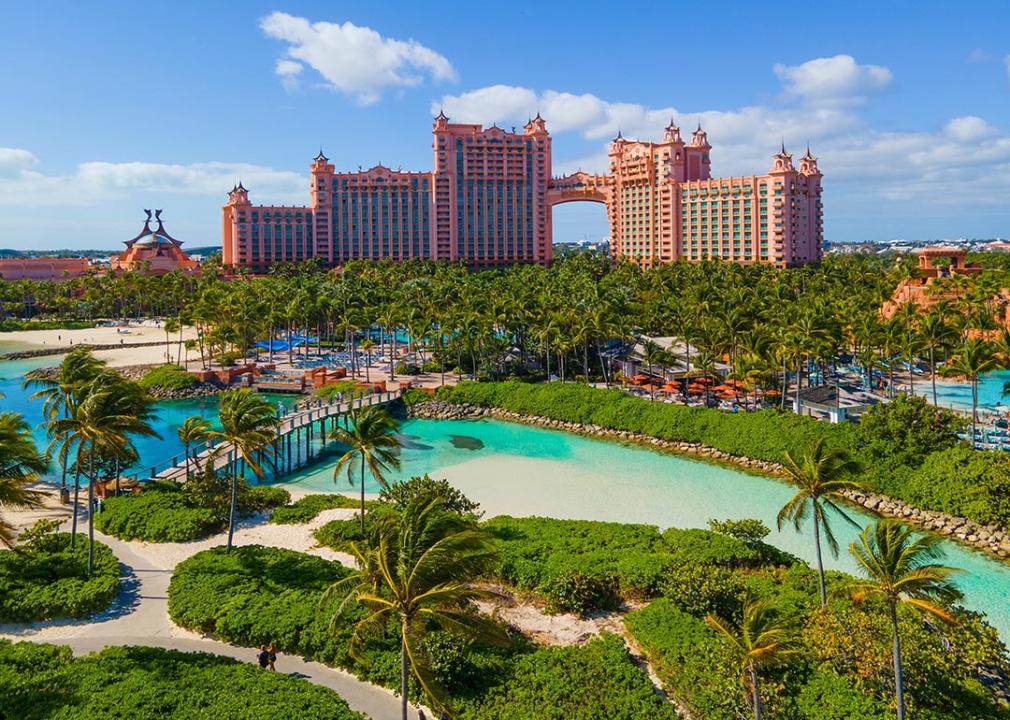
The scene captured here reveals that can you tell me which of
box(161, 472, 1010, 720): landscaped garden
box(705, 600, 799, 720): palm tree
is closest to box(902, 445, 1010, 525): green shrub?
box(161, 472, 1010, 720): landscaped garden

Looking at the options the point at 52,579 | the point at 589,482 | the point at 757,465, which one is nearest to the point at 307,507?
the point at 52,579

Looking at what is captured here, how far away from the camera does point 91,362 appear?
33750mm

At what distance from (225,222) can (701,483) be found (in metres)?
161

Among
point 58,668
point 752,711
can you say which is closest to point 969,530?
point 752,711

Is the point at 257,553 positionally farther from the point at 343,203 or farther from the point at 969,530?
the point at 343,203

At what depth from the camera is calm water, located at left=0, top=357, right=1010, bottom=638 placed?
30438 millimetres

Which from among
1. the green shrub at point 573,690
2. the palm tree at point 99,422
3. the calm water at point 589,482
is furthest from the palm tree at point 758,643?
the palm tree at point 99,422

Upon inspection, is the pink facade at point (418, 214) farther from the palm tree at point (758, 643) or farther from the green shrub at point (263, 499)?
the palm tree at point (758, 643)

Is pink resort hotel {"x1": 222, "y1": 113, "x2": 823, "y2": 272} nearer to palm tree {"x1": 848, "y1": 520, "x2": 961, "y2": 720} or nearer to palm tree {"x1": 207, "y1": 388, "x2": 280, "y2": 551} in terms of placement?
palm tree {"x1": 207, "y1": 388, "x2": 280, "y2": 551}

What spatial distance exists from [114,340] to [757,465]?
9474 centimetres

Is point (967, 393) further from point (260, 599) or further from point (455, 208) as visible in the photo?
point (455, 208)

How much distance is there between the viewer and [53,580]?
24281 millimetres

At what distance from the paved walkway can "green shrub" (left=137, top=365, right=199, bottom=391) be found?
153ft

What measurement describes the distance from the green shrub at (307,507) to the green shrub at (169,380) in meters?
38.0
